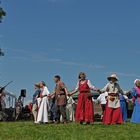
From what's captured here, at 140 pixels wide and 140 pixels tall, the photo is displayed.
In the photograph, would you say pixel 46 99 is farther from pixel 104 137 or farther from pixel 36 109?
pixel 104 137

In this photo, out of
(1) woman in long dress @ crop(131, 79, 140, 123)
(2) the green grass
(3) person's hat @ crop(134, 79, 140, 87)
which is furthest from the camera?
(3) person's hat @ crop(134, 79, 140, 87)

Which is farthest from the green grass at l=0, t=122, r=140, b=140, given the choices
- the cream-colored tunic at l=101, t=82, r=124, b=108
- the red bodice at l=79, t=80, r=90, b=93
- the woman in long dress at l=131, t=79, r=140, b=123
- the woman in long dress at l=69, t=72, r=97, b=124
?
the woman in long dress at l=131, t=79, r=140, b=123

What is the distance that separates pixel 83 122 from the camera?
17.0m

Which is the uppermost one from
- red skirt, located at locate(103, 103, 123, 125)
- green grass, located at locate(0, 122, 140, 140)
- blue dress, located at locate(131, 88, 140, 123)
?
blue dress, located at locate(131, 88, 140, 123)

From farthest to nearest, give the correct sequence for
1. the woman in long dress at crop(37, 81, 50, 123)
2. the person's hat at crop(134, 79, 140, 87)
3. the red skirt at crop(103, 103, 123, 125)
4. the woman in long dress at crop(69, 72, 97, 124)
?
the woman in long dress at crop(37, 81, 50, 123), the person's hat at crop(134, 79, 140, 87), the red skirt at crop(103, 103, 123, 125), the woman in long dress at crop(69, 72, 97, 124)

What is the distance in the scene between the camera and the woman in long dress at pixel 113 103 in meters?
17.0

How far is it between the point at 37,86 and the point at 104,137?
10.3 metres

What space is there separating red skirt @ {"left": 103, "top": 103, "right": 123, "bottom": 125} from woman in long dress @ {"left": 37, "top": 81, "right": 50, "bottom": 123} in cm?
345

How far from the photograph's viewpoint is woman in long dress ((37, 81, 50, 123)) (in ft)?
64.7

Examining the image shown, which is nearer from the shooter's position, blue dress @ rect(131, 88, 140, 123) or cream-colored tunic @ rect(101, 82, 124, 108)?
→ cream-colored tunic @ rect(101, 82, 124, 108)

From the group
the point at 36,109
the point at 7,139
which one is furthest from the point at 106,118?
the point at 7,139

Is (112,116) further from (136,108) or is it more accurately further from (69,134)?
(69,134)

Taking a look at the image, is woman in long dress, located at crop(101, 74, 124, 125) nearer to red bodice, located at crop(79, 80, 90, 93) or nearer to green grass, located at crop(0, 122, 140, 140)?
red bodice, located at crop(79, 80, 90, 93)

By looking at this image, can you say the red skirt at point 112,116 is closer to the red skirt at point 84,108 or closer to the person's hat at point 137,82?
the red skirt at point 84,108
